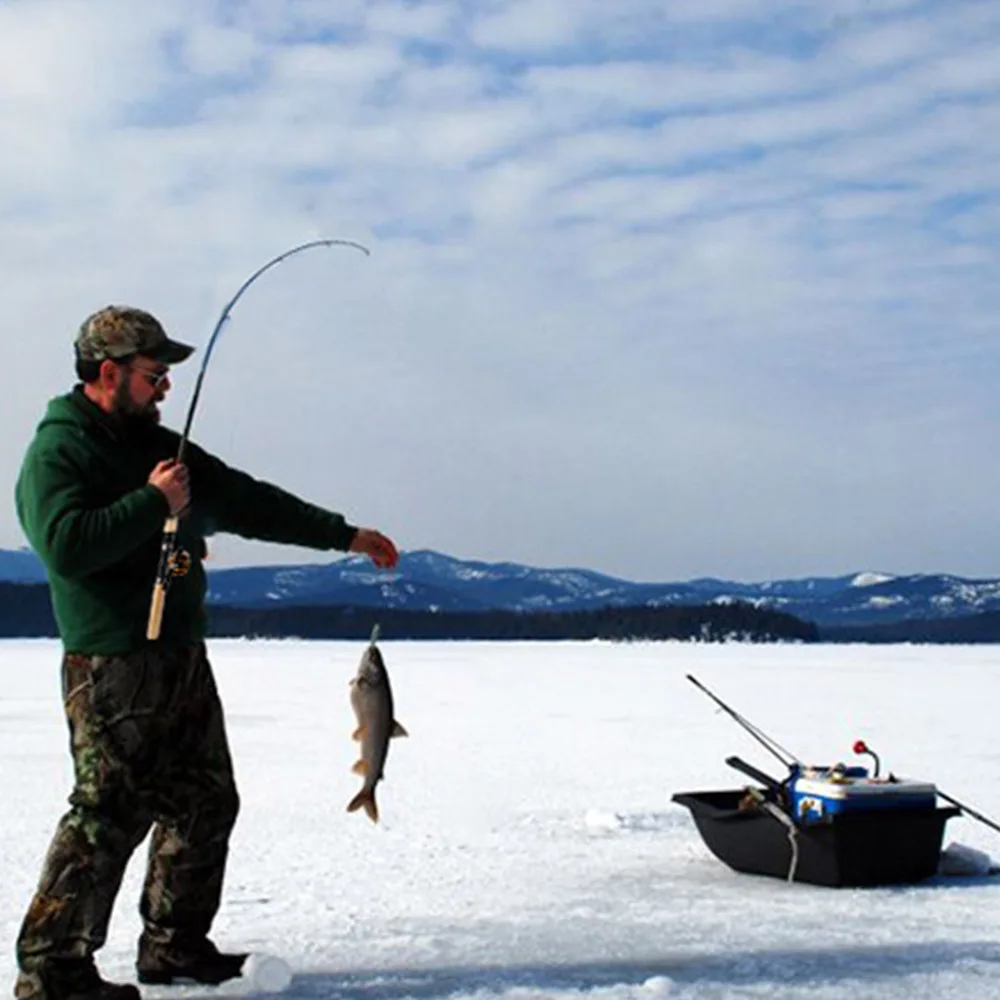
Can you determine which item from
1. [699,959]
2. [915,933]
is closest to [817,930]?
[915,933]

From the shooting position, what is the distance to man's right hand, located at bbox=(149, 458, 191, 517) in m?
3.66

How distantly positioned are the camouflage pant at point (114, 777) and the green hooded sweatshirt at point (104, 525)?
0.08 m

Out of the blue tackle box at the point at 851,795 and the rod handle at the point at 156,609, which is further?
the blue tackle box at the point at 851,795

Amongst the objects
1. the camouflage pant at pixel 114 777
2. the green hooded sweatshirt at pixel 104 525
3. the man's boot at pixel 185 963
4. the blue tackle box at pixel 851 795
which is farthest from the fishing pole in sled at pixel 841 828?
the green hooded sweatshirt at pixel 104 525

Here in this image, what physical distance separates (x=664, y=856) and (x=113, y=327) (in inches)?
160

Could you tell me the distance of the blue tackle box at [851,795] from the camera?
583 cm

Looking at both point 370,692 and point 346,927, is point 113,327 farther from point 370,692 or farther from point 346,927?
point 346,927

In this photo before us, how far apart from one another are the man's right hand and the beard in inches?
10.5

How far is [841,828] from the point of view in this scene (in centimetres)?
584

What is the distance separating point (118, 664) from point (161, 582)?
230mm

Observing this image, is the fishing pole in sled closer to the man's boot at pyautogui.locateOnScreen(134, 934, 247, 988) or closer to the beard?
the man's boot at pyautogui.locateOnScreen(134, 934, 247, 988)

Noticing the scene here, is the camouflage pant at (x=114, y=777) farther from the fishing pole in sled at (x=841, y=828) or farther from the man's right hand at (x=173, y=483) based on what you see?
the fishing pole in sled at (x=841, y=828)

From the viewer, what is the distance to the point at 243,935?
5031mm

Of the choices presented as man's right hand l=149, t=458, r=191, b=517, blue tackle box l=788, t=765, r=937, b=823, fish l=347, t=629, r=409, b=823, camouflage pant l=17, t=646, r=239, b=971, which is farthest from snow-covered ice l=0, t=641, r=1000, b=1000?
man's right hand l=149, t=458, r=191, b=517
